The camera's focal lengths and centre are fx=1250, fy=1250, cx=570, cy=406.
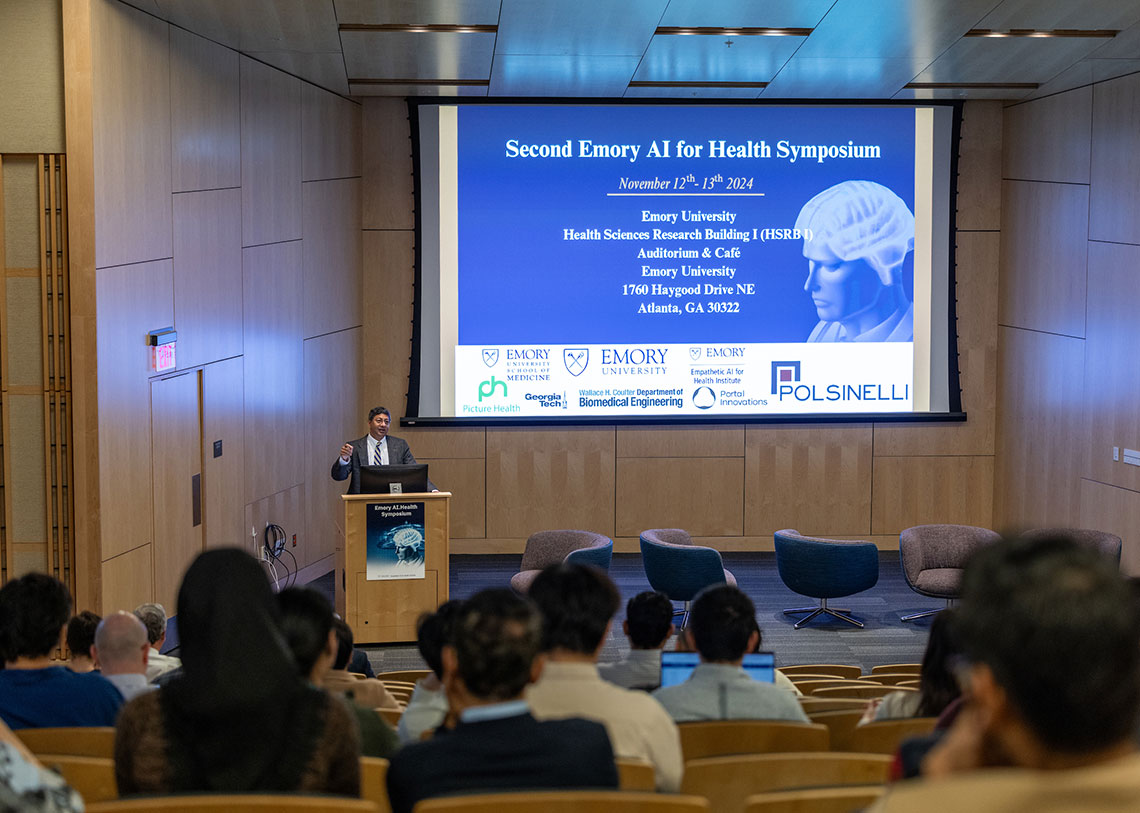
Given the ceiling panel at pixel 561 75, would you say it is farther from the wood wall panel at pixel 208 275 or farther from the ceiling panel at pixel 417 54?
the wood wall panel at pixel 208 275

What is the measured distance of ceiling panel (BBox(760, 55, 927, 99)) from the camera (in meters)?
9.64

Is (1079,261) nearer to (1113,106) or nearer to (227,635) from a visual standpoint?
(1113,106)

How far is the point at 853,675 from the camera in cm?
586

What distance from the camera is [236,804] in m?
2.07

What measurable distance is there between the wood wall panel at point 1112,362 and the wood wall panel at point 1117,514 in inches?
3.5

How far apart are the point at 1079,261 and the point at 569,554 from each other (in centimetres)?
518

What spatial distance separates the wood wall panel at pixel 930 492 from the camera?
11859 millimetres

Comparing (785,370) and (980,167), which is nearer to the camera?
(785,370)

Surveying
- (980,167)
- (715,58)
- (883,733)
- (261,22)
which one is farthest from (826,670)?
(980,167)

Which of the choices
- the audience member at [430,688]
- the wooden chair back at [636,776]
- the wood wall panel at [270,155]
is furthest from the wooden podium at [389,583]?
the wooden chair back at [636,776]

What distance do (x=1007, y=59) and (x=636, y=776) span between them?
27.2ft

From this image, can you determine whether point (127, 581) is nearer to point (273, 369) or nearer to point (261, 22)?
point (273, 369)

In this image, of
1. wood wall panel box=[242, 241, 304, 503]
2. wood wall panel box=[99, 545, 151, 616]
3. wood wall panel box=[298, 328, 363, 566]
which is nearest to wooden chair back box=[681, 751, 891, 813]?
wood wall panel box=[99, 545, 151, 616]

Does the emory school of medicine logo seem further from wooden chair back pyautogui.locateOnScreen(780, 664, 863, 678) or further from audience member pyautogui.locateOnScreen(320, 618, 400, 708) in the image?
audience member pyautogui.locateOnScreen(320, 618, 400, 708)
